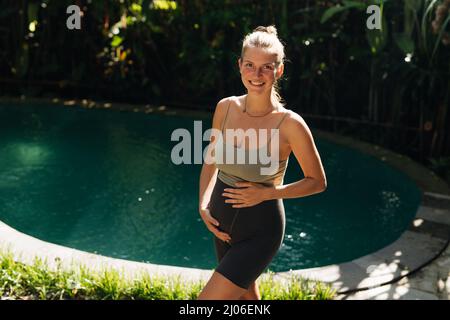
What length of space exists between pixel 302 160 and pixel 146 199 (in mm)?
3662

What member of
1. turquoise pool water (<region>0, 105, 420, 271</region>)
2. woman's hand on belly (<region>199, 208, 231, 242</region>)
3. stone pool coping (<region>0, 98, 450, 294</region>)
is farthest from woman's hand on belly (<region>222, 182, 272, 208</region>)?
turquoise pool water (<region>0, 105, 420, 271</region>)

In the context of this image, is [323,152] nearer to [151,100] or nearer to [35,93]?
[151,100]

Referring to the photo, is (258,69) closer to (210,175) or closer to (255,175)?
(255,175)

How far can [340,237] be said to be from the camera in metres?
5.50

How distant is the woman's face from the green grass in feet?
4.76

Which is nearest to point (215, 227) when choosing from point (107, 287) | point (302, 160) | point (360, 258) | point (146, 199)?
point (302, 160)

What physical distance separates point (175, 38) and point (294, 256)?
5.25 meters

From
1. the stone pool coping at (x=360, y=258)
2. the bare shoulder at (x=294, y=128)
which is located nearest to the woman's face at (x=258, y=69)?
the bare shoulder at (x=294, y=128)

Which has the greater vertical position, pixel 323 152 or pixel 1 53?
pixel 1 53

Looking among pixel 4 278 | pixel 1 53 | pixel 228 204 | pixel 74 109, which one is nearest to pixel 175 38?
pixel 74 109

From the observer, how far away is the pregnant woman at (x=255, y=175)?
2.70 m

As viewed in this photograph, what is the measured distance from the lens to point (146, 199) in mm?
6203

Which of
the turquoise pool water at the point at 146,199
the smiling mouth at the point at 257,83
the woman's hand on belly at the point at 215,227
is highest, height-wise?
the smiling mouth at the point at 257,83

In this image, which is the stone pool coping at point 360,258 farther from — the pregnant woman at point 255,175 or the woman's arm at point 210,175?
the pregnant woman at point 255,175
